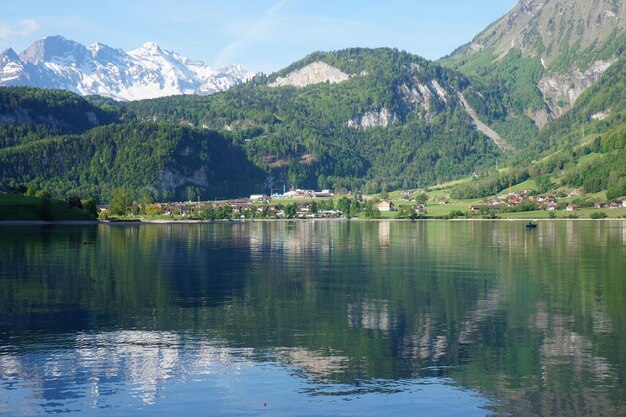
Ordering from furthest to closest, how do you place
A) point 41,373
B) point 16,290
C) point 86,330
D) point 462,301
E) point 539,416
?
point 16,290 < point 462,301 < point 86,330 < point 41,373 < point 539,416

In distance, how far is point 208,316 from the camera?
7100 centimetres

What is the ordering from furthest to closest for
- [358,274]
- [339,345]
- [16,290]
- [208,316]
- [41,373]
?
[358,274] → [16,290] → [208,316] → [339,345] → [41,373]

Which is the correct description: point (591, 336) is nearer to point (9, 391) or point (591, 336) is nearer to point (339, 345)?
point (339, 345)

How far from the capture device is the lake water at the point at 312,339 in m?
46.6

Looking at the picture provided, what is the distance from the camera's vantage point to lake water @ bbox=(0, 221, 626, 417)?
153 feet

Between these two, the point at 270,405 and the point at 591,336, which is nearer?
the point at 270,405

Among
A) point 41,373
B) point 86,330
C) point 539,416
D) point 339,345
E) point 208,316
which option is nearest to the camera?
point 539,416

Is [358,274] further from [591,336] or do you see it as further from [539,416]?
[539,416]

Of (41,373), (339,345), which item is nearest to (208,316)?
(339,345)

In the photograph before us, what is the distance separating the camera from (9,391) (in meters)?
47.5

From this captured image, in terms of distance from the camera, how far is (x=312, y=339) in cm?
6128

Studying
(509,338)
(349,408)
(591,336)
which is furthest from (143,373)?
(591,336)

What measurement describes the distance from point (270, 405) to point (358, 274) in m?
59.9

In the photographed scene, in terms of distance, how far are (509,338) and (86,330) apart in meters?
30.7
